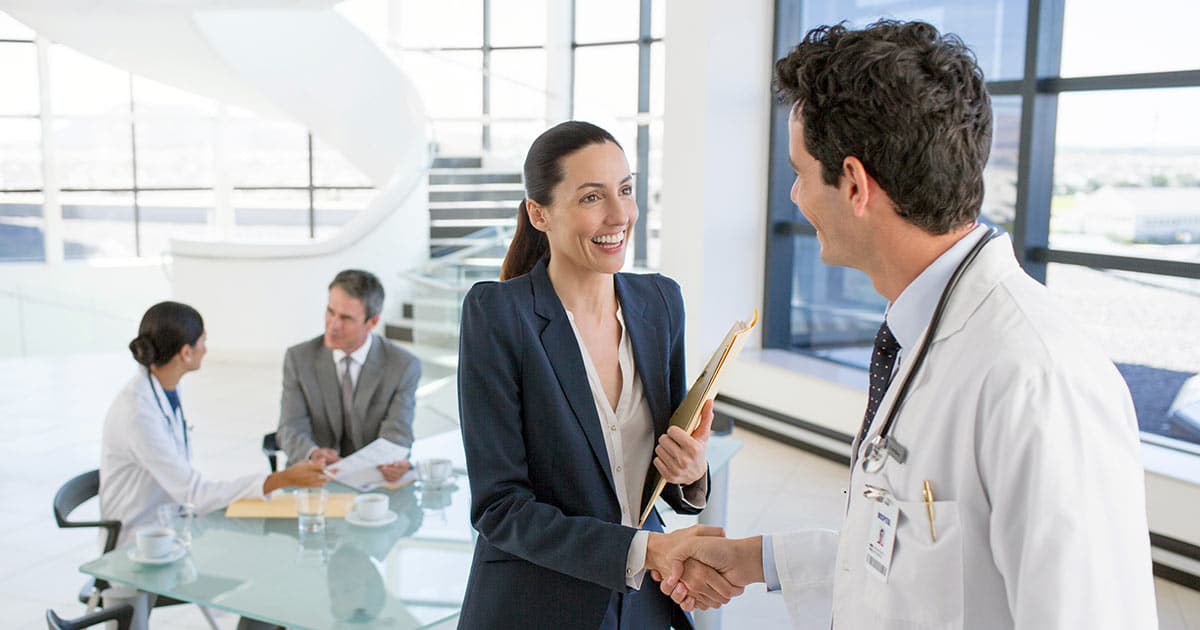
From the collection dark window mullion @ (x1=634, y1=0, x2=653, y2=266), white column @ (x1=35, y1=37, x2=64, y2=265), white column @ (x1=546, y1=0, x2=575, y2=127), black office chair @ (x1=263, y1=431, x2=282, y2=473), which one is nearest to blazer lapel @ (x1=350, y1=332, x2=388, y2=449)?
black office chair @ (x1=263, y1=431, x2=282, y2=473)

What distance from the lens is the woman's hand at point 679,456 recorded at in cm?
182

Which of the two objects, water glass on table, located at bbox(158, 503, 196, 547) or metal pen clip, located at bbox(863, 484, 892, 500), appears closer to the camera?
metal pen clip, located at bbox(863, 484, 892, 500)

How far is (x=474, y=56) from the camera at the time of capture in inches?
527

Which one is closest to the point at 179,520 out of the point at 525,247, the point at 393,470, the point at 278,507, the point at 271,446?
the point at 278,507

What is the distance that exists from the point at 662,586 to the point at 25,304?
10752 mm

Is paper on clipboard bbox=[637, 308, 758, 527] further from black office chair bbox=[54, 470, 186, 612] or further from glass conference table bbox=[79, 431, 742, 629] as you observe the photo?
black office chair bbox=[54, 470, 186, 612]

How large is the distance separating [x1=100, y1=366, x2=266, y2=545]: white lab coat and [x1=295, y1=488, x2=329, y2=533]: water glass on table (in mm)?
284

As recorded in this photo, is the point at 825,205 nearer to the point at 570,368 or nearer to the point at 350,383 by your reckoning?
the point at 570,368

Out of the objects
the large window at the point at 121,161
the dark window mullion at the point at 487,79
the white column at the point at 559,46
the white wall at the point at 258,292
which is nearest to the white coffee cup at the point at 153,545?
the white wall at the point at 258,292

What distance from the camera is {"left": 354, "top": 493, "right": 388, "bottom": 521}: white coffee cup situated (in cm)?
297

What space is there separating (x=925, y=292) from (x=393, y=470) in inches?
94.7

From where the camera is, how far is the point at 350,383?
4.00m

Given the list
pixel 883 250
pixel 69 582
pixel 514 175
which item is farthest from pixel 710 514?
pixel 514 175

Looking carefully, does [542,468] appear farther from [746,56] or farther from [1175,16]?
[746,56]
